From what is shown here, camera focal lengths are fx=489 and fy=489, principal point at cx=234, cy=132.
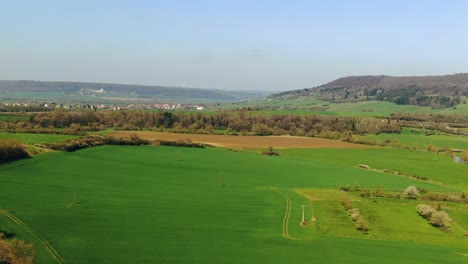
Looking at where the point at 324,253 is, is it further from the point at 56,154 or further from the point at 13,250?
the point at 56,154

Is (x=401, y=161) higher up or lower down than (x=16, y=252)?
lower down

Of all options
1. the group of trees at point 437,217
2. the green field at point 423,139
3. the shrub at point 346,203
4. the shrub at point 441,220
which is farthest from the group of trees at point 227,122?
the shrub at point 441,220

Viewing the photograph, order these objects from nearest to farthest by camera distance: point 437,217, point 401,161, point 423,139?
point 437,217 < point 401,161 < point 423,139

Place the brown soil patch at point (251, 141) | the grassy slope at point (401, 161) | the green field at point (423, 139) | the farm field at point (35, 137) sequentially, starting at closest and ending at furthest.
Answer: the grassy slope at point (401, 161)
the farm field at point (35, 137)
the brown soil patch at point (251, 141)
the green field at point (423, 139)

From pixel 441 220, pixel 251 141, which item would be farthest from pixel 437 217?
pixel 251 141

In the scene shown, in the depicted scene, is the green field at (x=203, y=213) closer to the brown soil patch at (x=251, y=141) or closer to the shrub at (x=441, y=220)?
the shrub at (x=441, y=220)

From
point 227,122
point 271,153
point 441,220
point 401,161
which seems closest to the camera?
point 441,220

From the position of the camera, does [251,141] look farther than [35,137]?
Yes

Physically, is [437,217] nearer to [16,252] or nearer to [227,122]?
[16,252]
